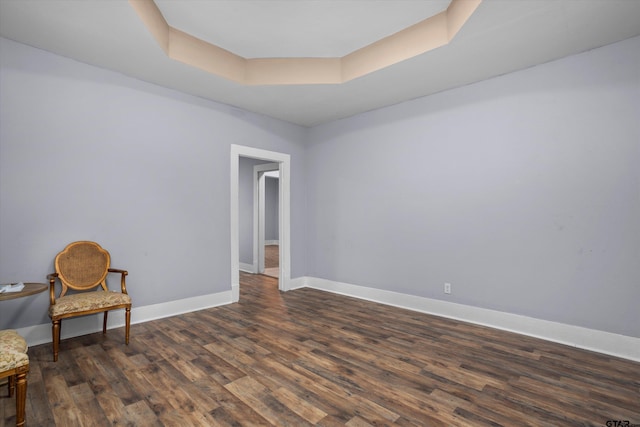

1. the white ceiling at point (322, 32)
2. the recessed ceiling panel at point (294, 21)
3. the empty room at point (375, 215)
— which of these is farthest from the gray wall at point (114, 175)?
the recessed ceiling panel at point (294, 21)

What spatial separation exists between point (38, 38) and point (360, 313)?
14.0 feet

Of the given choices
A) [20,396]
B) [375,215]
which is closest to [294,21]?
[375,215]

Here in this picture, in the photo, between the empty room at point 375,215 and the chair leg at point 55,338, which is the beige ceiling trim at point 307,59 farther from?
the chair leg at point 55,338

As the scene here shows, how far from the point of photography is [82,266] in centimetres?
302

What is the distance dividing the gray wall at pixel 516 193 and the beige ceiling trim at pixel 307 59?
39.3 inches

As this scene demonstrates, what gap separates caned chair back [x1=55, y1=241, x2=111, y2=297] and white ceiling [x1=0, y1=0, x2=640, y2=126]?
1903mm

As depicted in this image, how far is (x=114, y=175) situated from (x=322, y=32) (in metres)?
2.67

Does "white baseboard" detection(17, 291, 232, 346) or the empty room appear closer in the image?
the empty room

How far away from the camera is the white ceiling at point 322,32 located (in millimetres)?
2367

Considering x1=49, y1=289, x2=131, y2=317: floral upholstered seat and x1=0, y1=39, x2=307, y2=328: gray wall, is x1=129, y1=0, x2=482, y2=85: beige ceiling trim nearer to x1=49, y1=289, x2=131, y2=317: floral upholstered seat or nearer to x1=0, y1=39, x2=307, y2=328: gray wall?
x1=0, y1=39, x2=307, y2=328: gray wall

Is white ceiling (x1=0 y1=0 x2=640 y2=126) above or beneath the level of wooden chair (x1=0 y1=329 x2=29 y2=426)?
above

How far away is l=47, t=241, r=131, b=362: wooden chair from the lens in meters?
2.59

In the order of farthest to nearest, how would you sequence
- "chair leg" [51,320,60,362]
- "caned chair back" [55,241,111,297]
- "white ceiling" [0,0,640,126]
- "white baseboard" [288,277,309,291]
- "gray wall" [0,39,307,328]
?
"white baseboard" [288,277,309,291]
"caned chair back" [55,241,111,297]
"gray wall" [0,39,307,328]
"chair leg" [51,320,60,362]
"white ceiling" [0,0,640,126]

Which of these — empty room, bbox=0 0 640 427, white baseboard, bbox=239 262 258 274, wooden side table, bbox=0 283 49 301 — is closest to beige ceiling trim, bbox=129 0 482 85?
empty room, bbox=0 0 640 427
